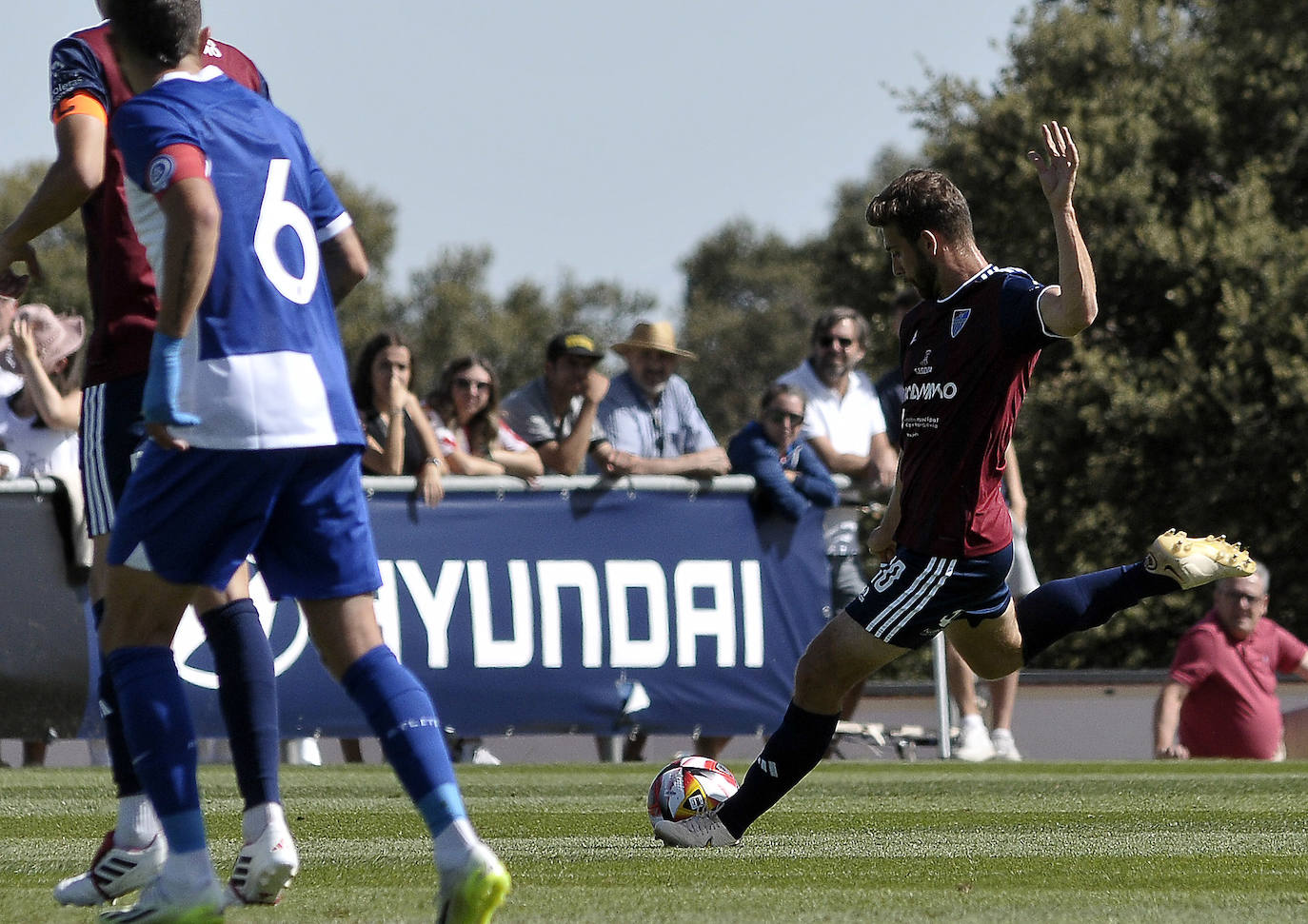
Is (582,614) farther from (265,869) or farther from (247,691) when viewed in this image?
(265,869)

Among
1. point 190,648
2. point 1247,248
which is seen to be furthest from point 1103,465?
point 190,648

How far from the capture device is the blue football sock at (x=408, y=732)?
4.01 meters

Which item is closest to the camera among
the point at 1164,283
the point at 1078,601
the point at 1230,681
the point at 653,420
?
the point at 1078,601

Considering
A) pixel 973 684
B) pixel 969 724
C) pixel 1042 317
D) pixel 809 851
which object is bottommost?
pixel 969 724

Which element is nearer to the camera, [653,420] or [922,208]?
[922,208]

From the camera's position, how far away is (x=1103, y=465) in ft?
99.7

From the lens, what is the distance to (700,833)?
19.4 ft

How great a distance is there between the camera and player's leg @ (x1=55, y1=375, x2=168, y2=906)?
4.68 meters

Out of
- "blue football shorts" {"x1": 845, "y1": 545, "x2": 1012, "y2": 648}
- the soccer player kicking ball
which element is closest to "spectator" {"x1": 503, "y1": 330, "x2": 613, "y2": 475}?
the soccer player kicking ball

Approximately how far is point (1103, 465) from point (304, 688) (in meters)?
21.9

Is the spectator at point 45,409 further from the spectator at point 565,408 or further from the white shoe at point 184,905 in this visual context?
the white shoe at point 184,905

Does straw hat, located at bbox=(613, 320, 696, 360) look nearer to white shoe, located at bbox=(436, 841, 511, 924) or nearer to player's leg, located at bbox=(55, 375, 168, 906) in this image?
player's leg, located at bbox=(55, 375, 168, 906)

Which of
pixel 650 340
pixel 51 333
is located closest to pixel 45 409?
pixel 51 333

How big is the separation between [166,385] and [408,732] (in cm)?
84
